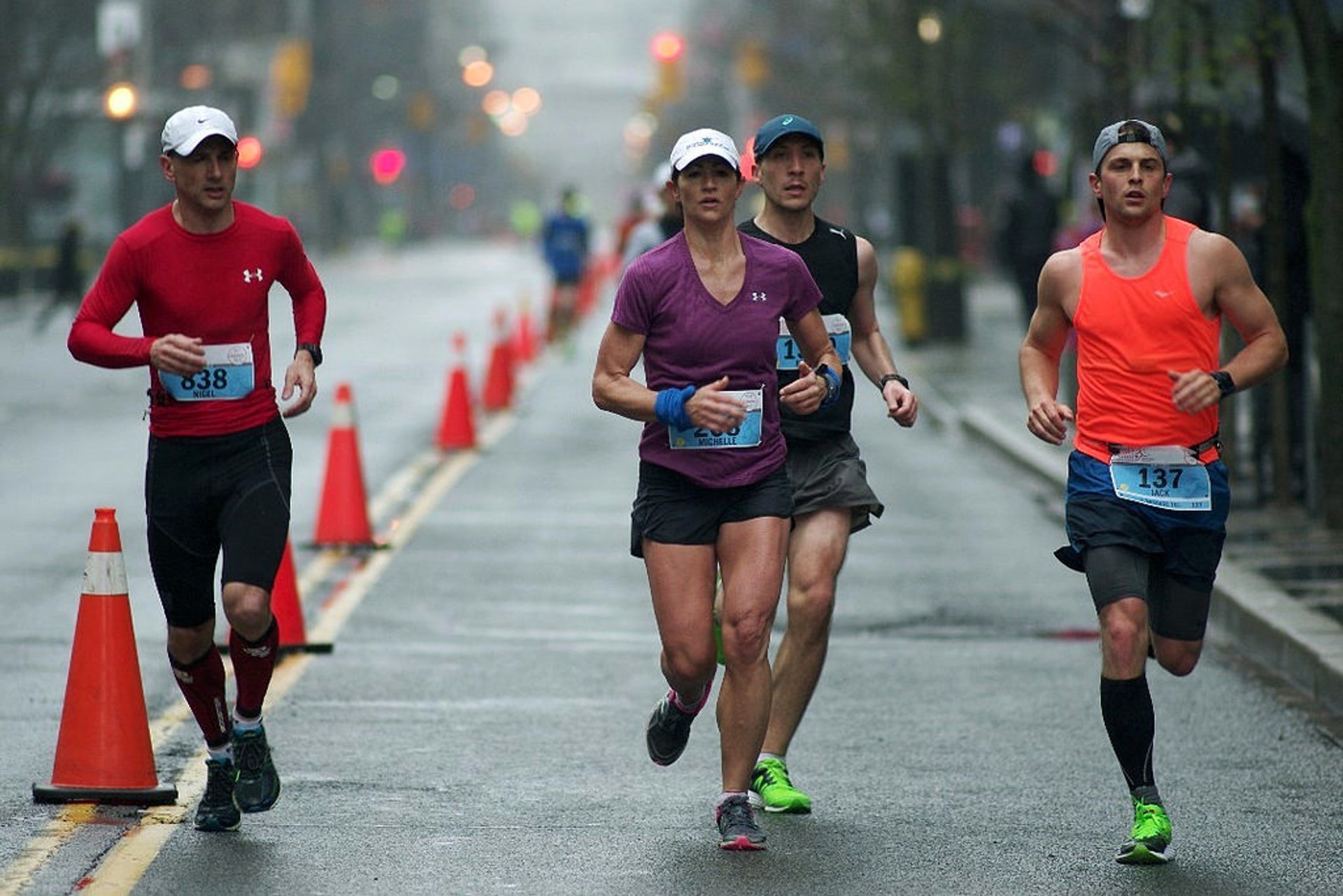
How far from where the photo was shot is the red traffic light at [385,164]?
4491 inches

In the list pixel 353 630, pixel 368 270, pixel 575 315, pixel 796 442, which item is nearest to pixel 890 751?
pixel 796 442

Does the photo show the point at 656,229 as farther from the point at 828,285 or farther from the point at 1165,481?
the point at 1165,481

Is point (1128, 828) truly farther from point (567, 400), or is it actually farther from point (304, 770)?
point (567, 400)

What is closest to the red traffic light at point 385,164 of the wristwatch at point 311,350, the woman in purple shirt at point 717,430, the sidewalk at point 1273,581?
the sidewalk at point 1273,581

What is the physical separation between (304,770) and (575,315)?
31735 mm

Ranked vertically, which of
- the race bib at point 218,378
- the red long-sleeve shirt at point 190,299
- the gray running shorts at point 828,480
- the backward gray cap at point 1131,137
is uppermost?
the backward gray cap at point 1131,137

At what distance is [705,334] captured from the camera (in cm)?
740

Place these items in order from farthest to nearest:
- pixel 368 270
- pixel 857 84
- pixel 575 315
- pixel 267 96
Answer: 1. pixel 267 96
2. pixel 368 270
3. pixel 857 84
4. pixel 575 315

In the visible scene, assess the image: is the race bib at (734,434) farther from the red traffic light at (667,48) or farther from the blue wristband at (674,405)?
the red traffic light at (667,48)

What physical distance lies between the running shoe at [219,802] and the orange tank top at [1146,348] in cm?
260

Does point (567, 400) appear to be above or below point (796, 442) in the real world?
below

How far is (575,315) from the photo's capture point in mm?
40188

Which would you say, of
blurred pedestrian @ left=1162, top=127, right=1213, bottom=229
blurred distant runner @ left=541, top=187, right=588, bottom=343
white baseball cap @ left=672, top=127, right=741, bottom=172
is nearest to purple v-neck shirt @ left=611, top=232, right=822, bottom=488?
white baseball cap @ left=672, top=127, right=741, bottom=172

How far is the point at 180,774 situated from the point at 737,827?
2010 millimetres
